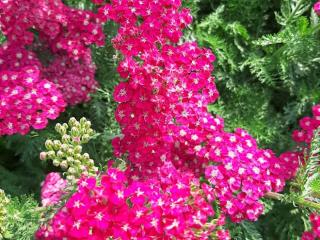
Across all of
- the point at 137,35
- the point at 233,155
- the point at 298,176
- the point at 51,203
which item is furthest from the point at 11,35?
the point at 298,176

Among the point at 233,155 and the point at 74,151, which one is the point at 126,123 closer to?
the point at 74,151

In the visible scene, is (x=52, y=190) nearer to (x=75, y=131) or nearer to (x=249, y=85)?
(x=75, y=131)

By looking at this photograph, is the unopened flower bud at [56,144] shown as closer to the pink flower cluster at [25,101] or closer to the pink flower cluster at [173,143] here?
the pink flower cluster at [173,143]

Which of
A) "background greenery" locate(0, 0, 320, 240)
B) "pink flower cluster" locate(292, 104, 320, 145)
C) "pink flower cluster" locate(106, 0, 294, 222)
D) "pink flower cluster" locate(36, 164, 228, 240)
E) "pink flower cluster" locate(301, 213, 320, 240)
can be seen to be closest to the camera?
"pink flower cluster" locate(36, 164, 228, 240)

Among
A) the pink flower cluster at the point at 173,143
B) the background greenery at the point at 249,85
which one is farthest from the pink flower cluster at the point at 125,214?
the background greenery at the point at 249,85

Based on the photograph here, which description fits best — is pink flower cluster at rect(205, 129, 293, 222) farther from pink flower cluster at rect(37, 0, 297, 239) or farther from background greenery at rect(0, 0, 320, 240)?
background greenery at rect(0, 0, 320, 240)

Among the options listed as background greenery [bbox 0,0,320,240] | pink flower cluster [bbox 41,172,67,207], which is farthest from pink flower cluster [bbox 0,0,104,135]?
pink flower cluster [bbox 41,172,67,207]
